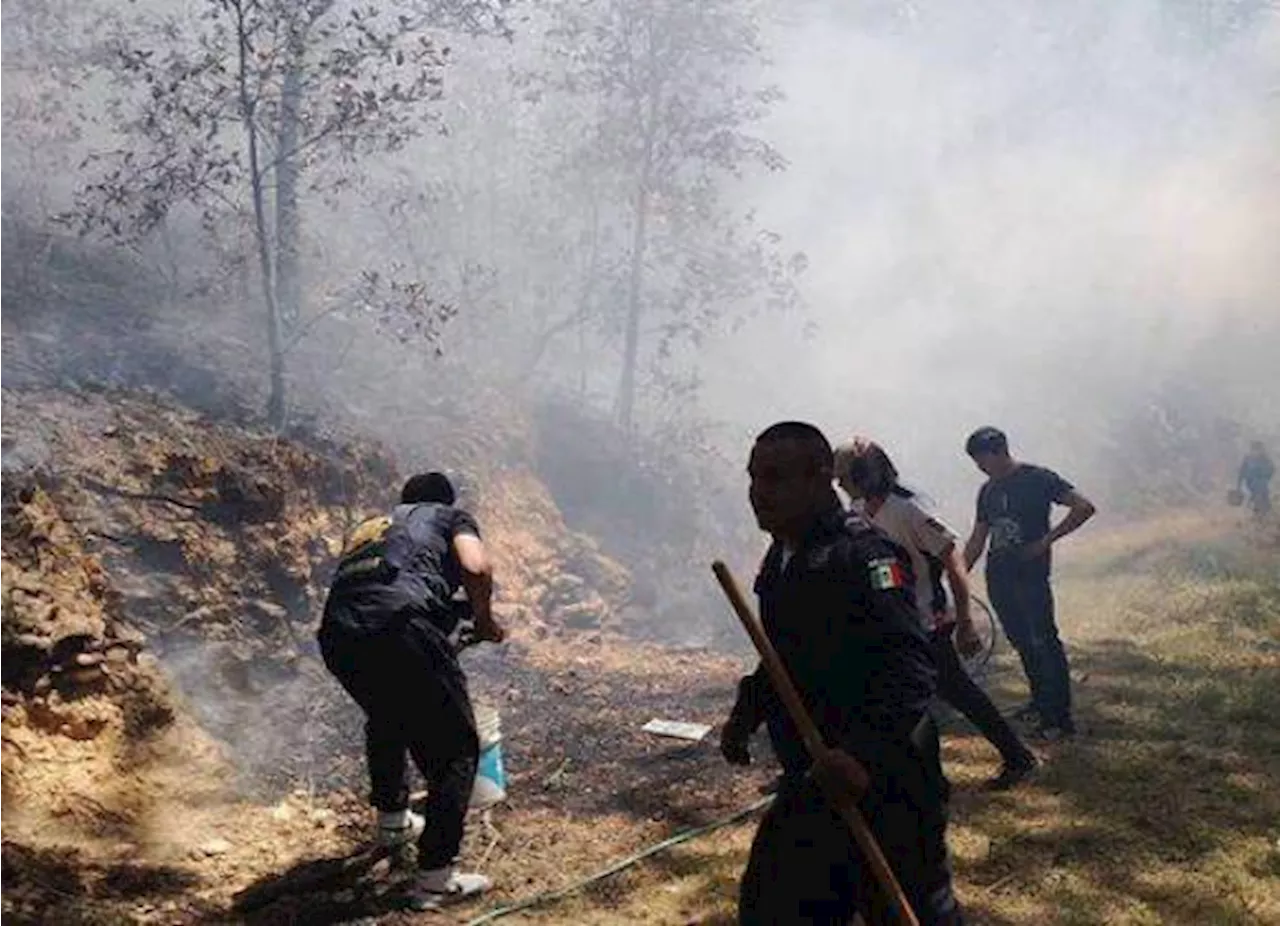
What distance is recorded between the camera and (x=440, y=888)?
158 inches

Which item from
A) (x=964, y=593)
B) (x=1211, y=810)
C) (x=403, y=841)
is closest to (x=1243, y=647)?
(x=1211, y=810)

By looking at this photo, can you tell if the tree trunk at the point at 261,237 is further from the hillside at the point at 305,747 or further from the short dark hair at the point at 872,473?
the short dark hair at the point at 872,473

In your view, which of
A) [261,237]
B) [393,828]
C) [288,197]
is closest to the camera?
[393,828]

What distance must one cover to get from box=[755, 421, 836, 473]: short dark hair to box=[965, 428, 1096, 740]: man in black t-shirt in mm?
3325

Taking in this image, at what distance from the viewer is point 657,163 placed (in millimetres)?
18219

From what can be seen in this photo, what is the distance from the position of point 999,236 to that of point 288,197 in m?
26.1

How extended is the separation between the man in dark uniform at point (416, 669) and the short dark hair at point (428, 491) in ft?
1.21

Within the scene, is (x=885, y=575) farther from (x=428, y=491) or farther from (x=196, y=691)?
(x=196, y=691)

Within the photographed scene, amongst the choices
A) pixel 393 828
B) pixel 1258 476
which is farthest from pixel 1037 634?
pixel 1258 476

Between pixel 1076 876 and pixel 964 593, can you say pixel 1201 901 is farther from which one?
pixel 964 593

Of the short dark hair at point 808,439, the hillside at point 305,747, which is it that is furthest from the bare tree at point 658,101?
the short dark hair at point 808,439

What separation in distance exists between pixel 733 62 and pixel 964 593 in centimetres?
1558

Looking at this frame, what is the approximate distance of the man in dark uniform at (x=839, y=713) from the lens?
243 cm

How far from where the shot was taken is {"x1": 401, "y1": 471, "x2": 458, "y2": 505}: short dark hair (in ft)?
15.3
